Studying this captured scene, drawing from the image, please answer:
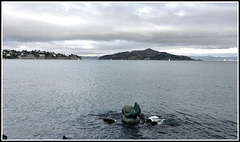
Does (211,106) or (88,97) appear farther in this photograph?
(88,97)

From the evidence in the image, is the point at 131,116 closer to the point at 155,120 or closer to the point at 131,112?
the point at 131,112

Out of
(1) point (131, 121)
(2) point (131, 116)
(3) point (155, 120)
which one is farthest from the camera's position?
(3) point (155, 120)

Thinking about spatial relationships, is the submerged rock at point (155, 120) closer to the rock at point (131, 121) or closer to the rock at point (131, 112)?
the rock at point (131, 121)

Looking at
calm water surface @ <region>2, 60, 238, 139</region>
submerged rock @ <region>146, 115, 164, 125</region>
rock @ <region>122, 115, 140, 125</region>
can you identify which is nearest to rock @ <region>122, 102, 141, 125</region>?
rock @ <region>122, 115, 140, 125</region>

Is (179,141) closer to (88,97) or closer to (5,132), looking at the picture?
(5,132)

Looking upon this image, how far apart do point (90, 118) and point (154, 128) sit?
1362 cm

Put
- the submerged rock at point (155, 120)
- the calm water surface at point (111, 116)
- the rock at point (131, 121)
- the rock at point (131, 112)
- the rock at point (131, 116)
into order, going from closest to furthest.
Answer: the calm water surface at point (111, 116) < the submerged rock at point (155, 120) < the rock at point (131, 121) < the rock at point (131, 116) < the rock at point (131, 112)

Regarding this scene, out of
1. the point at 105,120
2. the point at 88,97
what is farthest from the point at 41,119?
the point at 88,97

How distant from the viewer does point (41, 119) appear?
40906 millimetres

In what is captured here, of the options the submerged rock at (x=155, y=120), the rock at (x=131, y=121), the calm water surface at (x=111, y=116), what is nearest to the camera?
the calm water surface at (x=111, y=116)

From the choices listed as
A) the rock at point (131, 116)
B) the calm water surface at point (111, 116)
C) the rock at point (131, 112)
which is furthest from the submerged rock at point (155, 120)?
the rock at point (131, 112)

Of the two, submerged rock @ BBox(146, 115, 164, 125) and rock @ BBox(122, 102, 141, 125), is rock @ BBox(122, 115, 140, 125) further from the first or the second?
submerged rock @ BBox(146, 115, 164, 125)

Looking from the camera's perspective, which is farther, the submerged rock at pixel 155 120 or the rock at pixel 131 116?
the rock at pixel 131 116

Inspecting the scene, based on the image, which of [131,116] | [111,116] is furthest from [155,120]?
[111,116]
